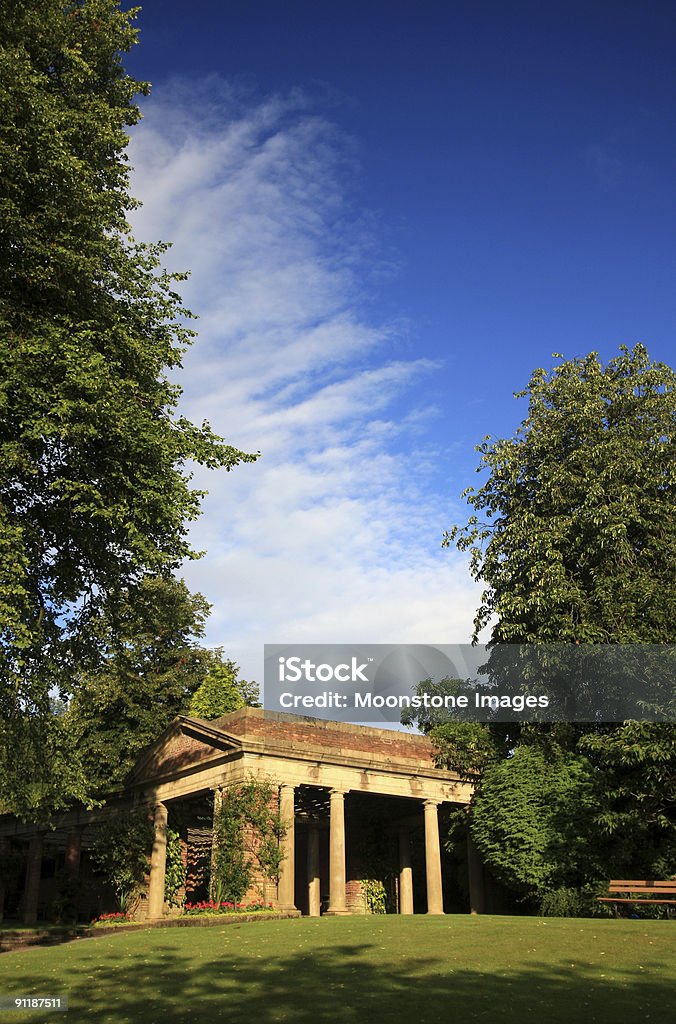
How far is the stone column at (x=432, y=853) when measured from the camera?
30905mm

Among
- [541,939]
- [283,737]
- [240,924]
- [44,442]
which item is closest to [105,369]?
[44,442]

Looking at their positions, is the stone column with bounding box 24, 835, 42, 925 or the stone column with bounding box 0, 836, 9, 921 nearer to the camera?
the stone column with bounding box 24, 835, 42, 925

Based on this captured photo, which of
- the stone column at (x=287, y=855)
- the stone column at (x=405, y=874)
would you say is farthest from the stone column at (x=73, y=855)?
the stone column at (x=287, y=855)

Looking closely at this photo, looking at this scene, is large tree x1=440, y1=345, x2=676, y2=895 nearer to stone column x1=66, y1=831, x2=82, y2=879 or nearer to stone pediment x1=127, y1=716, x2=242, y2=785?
stone pediment x1=127, y1=716, x2=242, y2=785

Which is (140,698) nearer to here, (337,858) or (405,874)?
(405,874)

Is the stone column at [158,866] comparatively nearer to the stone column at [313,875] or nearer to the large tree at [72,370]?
the stone column at [313,875]

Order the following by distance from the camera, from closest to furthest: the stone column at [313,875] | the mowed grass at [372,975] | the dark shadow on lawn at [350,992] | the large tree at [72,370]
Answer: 1. the dark shadow on lawn at [350,992]
2. the mowed grass at [372,975]
3. the large tree at [72,370]
4. the stone column at [313,875]

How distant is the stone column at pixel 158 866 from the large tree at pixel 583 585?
37.2ft

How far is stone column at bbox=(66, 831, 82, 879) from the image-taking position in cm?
3725

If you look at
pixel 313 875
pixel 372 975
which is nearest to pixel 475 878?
pixel 313 875

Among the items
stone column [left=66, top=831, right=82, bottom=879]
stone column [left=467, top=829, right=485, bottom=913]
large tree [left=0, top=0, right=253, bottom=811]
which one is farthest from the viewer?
stone column [left=66, top=831, right=82, bottom=879]

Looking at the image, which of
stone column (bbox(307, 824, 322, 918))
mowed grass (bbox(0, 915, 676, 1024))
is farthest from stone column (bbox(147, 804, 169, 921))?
mowed grass (bbox(0, 915, 676, 1024))

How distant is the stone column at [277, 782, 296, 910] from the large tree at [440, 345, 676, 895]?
20.5 feet

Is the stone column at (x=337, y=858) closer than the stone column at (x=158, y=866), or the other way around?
the stone column at (x=337, y=858)
